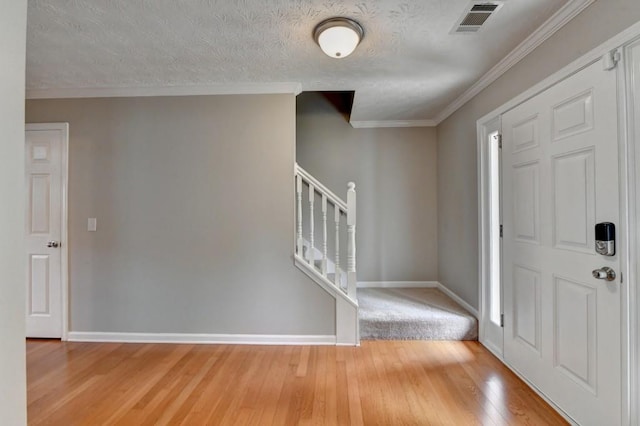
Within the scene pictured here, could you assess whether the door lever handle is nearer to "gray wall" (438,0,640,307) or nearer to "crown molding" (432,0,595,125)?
"gray wall" (438,0,640,307)

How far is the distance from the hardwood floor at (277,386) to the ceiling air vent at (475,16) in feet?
7.73

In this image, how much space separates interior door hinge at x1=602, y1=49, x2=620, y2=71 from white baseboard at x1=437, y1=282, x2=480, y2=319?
2149 millimetres

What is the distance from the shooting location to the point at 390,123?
4.09 metres

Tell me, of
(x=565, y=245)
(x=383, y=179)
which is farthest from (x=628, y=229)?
(x=383, y=179)

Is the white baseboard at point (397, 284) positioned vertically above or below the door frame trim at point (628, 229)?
below

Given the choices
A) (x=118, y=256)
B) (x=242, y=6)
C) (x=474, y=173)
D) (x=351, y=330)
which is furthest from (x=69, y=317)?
(x=474, y=173)

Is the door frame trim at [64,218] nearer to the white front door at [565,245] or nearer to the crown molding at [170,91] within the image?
the crown molding at [170,91]

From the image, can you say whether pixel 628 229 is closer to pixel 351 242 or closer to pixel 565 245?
pixel 565 245

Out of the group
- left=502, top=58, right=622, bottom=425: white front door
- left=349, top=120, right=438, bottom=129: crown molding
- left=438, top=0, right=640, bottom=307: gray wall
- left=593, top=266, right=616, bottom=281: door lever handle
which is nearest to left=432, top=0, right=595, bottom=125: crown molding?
left=438, top=0, right=640, bottom=307: gray wall

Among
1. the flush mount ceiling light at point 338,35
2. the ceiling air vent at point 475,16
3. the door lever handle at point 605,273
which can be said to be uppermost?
the ceiling air vent at point 475,16

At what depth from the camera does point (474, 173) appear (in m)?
2.98

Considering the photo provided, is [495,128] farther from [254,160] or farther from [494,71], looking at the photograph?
[254,160]

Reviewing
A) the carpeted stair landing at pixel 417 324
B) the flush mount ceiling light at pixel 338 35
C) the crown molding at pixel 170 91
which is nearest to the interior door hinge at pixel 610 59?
the flush mount ceiling light at pixel 338 35

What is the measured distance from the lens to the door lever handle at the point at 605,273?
4.99ft
